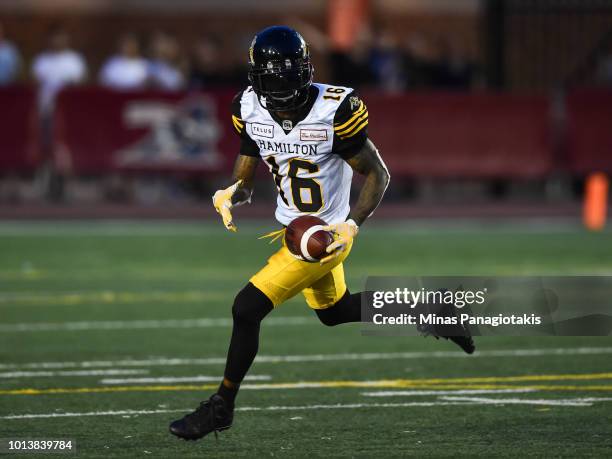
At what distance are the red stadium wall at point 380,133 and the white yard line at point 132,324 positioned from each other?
8512mm

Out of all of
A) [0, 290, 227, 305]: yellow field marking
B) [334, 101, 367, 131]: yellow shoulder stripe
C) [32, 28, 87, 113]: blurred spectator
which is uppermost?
[334, 101, 367, 131]: yellow shoulder stripe

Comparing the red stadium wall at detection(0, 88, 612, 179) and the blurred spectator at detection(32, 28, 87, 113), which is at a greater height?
the blurred spectator at detection(32, 28, 87, 113)

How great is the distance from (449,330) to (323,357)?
197 cm

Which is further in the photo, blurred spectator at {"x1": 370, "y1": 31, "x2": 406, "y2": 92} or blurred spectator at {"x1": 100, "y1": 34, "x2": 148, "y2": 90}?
blurred spectator at {"x1": 370, "y1": 31, "x2": 406, "y2": 92}

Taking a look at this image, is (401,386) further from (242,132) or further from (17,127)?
(17,127)

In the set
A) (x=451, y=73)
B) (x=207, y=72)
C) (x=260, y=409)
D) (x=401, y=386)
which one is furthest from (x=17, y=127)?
(x=260, y=409)

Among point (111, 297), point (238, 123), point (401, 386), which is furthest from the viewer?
point (111, 297)

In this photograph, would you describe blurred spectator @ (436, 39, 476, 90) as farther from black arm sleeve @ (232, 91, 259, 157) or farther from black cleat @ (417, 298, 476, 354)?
black arm sleeve @ (232, 91, 259, 157)

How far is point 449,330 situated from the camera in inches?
294

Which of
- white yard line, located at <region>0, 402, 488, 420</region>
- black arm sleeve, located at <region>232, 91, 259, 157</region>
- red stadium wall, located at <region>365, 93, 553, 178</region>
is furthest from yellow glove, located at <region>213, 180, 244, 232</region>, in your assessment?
red stadium wall, located at <region>365, 93, 553, 178</region>

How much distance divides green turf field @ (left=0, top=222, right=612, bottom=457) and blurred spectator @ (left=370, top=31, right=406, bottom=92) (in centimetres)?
623

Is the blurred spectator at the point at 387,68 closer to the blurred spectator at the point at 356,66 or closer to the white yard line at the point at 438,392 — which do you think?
the blurred spectator at the point at 356,66

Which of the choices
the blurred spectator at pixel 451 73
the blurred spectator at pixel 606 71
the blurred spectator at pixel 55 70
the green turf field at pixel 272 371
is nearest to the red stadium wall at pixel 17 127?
the blurred spectator at pixel 55 70

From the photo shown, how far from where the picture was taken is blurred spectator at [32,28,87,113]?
63.8ft
